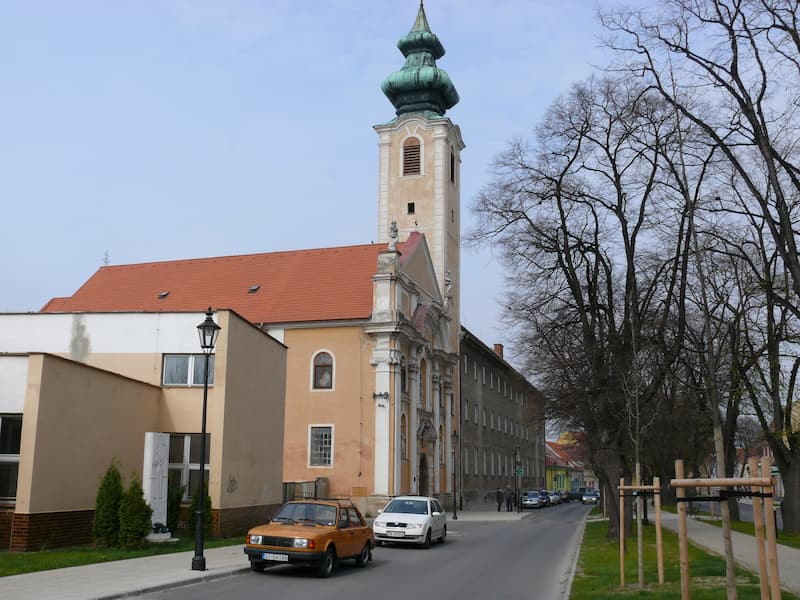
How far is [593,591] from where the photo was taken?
12984 millimetres

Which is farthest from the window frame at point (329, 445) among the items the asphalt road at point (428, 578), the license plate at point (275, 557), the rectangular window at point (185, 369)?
the license plate at point (275, 557)

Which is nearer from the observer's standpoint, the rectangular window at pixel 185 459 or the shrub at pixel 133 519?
the shrub at pixel 133 519

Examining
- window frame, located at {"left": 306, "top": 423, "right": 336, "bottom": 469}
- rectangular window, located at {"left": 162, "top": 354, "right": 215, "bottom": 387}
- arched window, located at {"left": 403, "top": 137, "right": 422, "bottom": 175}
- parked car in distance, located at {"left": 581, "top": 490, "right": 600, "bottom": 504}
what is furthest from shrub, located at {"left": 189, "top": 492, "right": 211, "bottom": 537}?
parked car in distance, located at {"left": 581, "top": 490, "right": 600, "bottom": 504}

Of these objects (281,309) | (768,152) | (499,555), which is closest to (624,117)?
(768,152)

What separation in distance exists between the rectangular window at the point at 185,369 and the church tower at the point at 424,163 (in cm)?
2655

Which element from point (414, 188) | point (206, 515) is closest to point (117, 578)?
point (206, 515)

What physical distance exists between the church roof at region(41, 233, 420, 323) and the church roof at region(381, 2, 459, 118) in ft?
39.6

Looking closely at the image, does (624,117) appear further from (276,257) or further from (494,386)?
(494,386)

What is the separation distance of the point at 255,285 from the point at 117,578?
3124cm

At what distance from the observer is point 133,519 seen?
61.6 feet

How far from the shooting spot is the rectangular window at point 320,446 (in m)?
39.8

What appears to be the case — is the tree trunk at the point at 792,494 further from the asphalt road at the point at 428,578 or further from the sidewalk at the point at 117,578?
the sidewalk at the point at 117,578

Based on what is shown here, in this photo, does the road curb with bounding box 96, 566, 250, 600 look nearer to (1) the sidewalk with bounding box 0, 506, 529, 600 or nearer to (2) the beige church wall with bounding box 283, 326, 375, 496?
(1) the sidewalk with bounding box 0, 506, 529, 600

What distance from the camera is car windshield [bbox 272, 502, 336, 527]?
1642 centimetres
